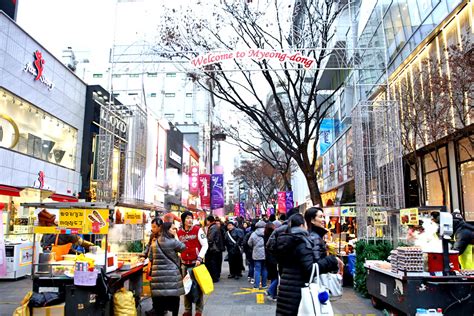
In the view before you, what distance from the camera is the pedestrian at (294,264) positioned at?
408 centimetres

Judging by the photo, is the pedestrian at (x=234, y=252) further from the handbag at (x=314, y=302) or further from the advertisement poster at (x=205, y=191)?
the advertisement poster at (x=205, y=191)

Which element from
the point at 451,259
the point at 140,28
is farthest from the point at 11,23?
the point at 451,259

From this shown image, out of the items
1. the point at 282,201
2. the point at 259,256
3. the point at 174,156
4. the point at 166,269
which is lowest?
the point at 259,256

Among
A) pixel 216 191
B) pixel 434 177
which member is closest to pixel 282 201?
pixel 216 191

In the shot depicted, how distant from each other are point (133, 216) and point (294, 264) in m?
4.45

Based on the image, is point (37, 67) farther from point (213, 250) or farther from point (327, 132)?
point (327, 132)

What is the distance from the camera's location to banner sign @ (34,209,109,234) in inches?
237

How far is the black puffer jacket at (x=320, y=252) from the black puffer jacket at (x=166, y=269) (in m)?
2.51

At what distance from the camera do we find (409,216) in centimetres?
814

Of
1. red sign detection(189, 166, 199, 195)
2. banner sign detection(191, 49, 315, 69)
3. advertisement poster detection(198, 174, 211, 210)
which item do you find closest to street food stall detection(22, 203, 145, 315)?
banner sign detection(191, 49, 315, 69)

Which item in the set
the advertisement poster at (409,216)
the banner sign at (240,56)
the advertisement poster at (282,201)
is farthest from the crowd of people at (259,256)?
the advertisement poster at (282,201)

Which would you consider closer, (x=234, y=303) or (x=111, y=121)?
(x=234, y=303)

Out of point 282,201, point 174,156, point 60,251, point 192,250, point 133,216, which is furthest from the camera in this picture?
point 174,156

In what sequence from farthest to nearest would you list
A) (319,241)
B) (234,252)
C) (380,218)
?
(234,252)
(380,218)
(319,241)
